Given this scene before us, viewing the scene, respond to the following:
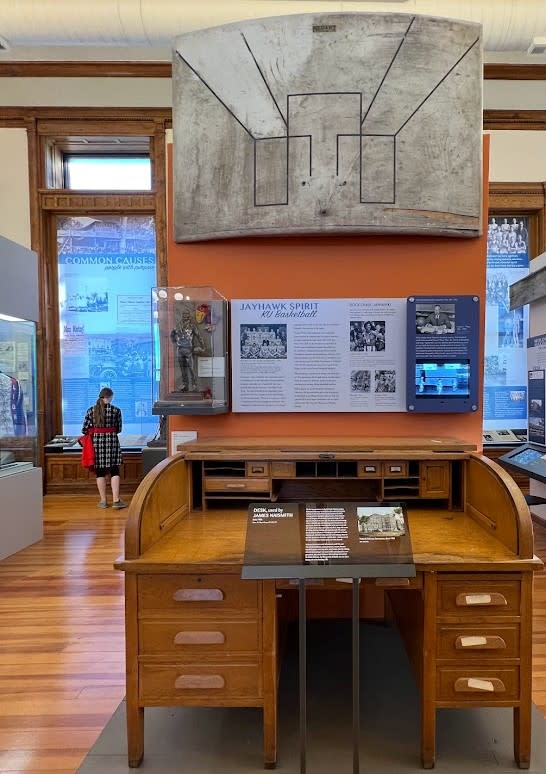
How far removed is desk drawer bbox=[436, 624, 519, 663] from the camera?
2.15 m

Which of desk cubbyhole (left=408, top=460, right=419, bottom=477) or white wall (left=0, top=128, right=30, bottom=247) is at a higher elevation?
white wall (left=0, top=128, right=30, bottom=247)

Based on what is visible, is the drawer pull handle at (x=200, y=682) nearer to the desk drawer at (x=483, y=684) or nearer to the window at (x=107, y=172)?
the desk drawer at (x=483, y=684)

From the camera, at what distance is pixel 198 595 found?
2178mm

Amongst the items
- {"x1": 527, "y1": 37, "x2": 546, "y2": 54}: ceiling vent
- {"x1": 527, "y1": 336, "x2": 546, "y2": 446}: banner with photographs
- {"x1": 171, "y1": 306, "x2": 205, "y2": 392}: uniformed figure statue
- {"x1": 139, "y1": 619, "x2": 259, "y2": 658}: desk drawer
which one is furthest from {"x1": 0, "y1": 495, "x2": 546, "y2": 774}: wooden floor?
{"x1": 527, "y1": 37, "x2": 546, "y2": 54}: ceiling vent

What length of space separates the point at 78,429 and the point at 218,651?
711cm

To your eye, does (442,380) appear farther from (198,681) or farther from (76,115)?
(76,115)

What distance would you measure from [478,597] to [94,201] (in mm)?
7879

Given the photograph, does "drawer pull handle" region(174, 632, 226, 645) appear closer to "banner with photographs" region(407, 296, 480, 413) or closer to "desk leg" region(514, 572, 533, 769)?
"desk leg" region(514, 572, 533, 769)

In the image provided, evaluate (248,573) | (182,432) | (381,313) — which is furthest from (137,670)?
(381,313)

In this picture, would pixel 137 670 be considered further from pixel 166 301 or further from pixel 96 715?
pixel 166 301

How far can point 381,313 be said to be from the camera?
335 centimetres

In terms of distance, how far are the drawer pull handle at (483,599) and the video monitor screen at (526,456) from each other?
3.47 m

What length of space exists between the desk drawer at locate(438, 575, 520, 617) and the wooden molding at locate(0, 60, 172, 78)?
8.15 meters

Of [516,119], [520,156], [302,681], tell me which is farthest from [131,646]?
[516,119]
